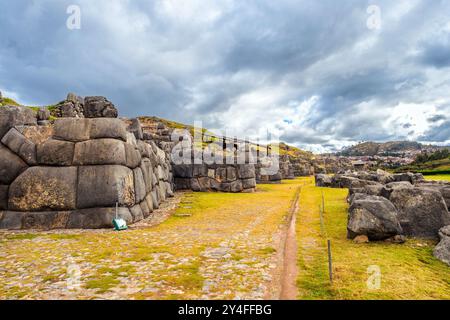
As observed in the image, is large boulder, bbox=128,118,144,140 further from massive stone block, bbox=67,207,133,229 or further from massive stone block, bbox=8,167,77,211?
massive stone block, bbox=67,207,133,229

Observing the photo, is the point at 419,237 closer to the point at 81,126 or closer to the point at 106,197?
the point at 106,197

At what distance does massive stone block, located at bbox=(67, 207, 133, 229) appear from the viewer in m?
14.8

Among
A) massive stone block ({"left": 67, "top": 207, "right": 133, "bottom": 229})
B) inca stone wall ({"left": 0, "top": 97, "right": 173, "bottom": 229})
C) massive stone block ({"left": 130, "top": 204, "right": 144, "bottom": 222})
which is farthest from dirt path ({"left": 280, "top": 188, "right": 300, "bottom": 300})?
massive stone block ({"left": 67, "top": 207, "right": 133, "bottom": 229})

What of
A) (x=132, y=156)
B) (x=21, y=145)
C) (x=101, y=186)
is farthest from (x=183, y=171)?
(x=21, y=145)

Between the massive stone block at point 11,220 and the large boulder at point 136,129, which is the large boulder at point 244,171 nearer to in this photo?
the large boulder at point 136,129

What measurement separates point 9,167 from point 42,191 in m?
2.54

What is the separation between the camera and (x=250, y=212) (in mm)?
19906

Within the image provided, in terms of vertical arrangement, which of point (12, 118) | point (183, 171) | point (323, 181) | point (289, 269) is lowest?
point (289, 269)

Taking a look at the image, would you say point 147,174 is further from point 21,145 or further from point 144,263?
point 144,263

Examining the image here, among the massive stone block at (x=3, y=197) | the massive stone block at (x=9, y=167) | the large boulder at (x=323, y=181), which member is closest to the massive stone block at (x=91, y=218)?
the massive stone block at (x=3, y=197)

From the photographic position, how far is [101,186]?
15430 millimetres

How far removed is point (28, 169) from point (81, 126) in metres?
3.68

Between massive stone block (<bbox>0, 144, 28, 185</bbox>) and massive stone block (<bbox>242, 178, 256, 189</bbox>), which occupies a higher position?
massive stone block (<bbox>0, 144, 28, 185</bbox>)

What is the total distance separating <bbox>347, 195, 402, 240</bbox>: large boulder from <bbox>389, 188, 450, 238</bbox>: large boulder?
1136 mm
